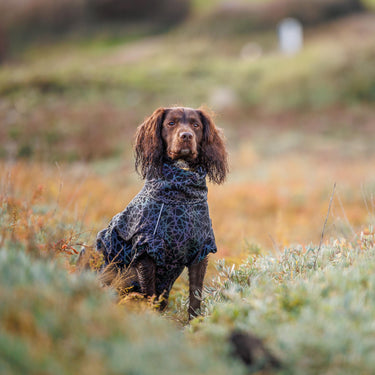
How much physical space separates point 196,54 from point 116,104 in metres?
13.0

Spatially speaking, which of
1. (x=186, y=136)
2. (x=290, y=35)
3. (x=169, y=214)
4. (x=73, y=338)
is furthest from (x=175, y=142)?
(x=290, y=35)

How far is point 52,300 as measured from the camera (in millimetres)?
1643

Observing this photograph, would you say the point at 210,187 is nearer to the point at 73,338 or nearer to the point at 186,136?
the point at 186,136

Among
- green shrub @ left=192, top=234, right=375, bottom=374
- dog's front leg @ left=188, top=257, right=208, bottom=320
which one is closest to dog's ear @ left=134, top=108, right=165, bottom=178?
dog's front leg @ left=188, top=257, right=208, bottom=320

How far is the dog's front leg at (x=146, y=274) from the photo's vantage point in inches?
118

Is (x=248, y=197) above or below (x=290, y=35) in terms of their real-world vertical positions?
below

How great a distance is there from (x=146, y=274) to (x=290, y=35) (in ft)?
105

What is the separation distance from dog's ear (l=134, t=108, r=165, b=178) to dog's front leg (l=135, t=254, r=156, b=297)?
65 cm

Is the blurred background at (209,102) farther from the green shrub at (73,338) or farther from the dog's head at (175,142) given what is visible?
the green shrub at (73,338)

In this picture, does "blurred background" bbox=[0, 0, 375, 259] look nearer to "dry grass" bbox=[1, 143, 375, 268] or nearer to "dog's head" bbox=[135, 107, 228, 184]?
"dry grass" bbox=[1, 143, 375, 268]

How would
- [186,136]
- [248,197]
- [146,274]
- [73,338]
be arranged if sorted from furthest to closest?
1. [248,197]
2. [186,136]
3. [146,274]
4. [73,338]

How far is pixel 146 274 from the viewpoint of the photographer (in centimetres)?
302

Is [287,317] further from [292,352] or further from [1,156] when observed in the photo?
[1,156]

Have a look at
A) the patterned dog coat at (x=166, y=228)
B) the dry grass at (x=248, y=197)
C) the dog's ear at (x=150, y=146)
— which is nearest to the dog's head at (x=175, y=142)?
the dog's ear at (x=150, y=146)
